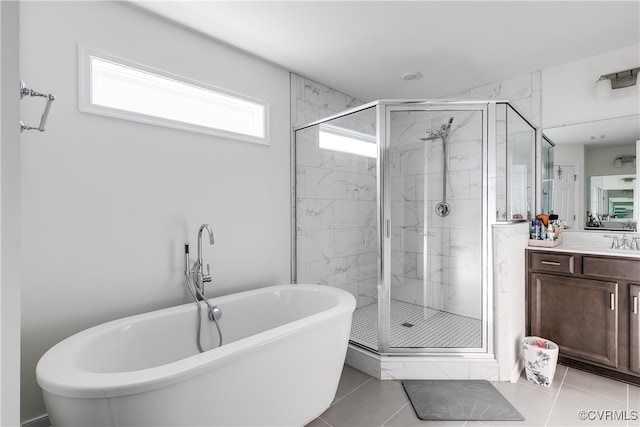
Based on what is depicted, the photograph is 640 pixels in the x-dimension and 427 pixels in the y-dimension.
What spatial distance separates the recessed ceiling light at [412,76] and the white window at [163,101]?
140cm

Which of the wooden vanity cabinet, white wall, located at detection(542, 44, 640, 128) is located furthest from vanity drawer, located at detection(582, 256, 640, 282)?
white wall, located at detection(542, 44, 640, 128)

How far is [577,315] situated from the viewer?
2.37 meters

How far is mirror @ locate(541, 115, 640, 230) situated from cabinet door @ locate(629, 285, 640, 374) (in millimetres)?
684

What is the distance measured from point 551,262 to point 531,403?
1047mm

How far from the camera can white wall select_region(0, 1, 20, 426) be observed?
0.50 m

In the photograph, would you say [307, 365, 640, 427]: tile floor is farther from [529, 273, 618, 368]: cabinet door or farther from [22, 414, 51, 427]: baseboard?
[22, 414, 51, 427]: baseboard

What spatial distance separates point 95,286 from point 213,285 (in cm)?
75

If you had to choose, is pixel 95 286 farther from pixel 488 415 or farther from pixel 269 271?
pixel 488 415

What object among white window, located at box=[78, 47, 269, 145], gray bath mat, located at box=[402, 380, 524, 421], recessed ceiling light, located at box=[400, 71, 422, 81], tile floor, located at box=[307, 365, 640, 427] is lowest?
tile floor, located at box=[307, 365, 640, 427]

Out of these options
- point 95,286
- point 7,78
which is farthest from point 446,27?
point 95,286

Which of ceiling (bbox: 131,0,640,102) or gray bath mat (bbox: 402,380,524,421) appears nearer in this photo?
gray bath mat (bbox: 402,380,524,421)

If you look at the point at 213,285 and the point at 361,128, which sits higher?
the point at 361,128

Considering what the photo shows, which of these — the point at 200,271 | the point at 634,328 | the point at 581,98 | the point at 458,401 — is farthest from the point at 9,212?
the point at 581,98

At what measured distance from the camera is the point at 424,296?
276 centimetres
